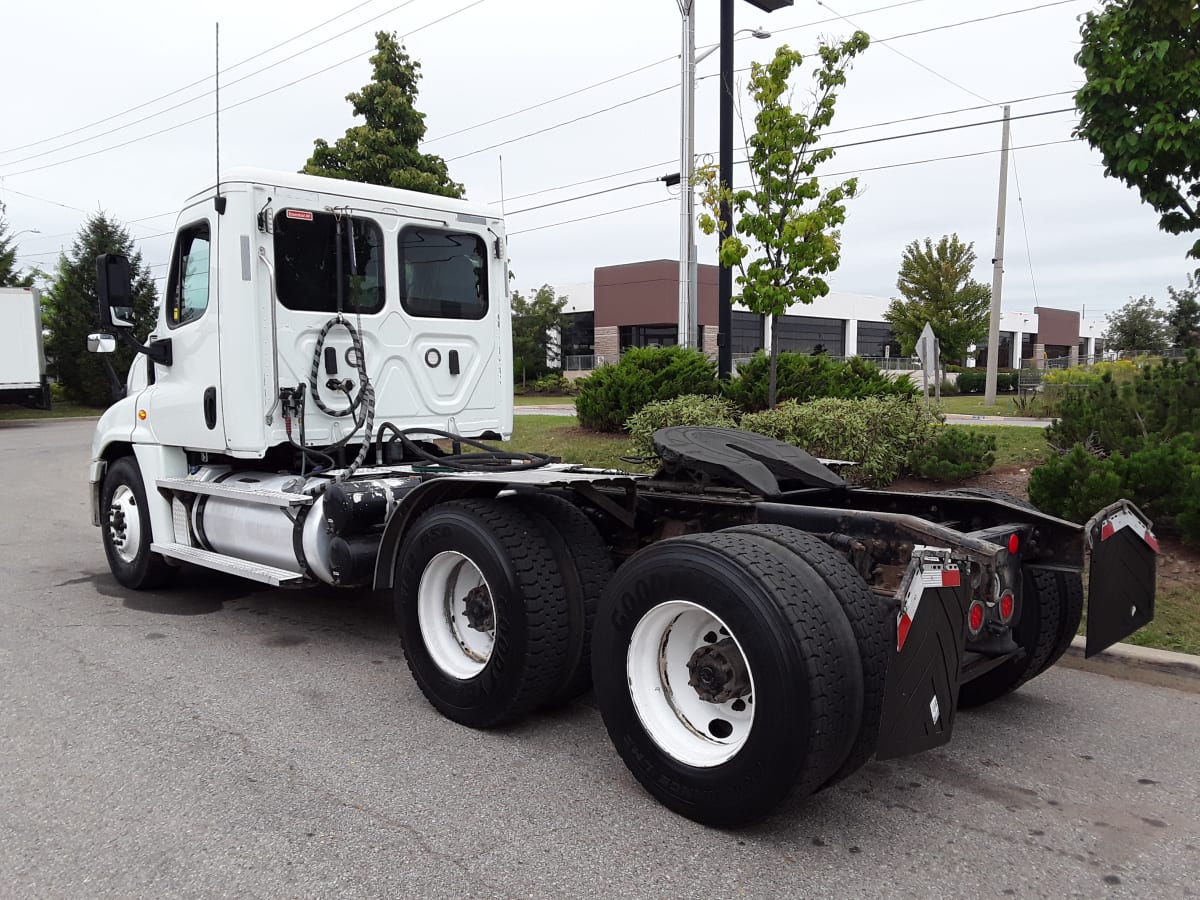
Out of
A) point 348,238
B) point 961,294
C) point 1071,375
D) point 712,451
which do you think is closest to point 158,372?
point 348,238

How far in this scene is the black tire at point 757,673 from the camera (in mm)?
2910

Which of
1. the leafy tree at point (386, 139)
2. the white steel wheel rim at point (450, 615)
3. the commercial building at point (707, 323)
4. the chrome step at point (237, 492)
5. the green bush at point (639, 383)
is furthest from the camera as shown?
the commercial building at point (707, 323)

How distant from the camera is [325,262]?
231 inches

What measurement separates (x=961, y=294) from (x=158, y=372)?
41009mm

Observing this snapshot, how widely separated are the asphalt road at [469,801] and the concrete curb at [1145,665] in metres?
0.16

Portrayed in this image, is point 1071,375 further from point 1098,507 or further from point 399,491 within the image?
point 399,491

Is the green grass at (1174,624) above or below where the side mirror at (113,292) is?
below

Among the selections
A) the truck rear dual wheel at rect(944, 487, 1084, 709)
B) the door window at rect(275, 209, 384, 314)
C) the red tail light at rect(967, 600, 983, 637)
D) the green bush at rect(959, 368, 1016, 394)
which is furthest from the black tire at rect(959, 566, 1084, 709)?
the green bush at rect(959, 368, 1016, 394)

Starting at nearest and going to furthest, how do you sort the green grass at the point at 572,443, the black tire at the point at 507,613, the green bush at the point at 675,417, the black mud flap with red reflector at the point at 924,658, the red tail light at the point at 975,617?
the black mud flap with red reflector at the point at 924,658
the red tail light at the point at 975,617
the black tire at the point at 507,613
the green bush at the point at 675,417
the green grass at the point at 572,443

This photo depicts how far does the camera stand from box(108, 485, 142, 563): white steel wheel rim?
22.4 ft

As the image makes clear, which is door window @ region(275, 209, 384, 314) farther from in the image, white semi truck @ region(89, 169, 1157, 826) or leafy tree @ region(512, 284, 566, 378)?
leafy tree @ region(512, 284, 566, 378)

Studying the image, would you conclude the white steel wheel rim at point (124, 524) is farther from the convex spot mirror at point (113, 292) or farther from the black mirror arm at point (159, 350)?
the convex spot mirror at point (113, 292)

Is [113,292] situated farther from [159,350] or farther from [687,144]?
[687,144]

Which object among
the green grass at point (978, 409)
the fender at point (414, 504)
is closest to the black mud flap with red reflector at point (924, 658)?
the fender at point (414, 504)
